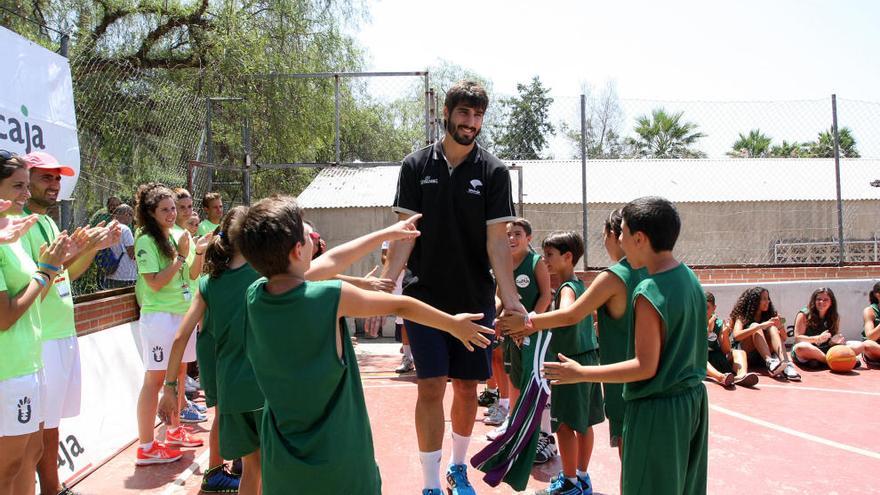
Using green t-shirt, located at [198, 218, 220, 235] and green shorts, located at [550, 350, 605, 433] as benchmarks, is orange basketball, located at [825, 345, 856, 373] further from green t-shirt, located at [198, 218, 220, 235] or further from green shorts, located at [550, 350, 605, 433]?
green t-shirt, located at [198, 218, 220, 235]

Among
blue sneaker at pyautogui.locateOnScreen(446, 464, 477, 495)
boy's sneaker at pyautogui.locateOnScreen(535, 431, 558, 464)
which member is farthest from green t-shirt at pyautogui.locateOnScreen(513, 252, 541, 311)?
blue sneaker at pyautogui.locateOnScreen(446, 464, 477, 495)

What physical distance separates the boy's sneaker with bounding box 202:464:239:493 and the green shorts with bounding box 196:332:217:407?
0.53 m

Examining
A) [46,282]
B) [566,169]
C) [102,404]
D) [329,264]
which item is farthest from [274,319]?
[566,169]

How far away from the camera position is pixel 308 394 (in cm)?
254

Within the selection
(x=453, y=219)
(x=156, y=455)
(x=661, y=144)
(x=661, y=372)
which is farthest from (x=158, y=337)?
(x=661, y=144)

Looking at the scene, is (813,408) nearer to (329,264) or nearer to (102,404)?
(329,264)

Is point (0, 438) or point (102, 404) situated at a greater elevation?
point (0, 438)

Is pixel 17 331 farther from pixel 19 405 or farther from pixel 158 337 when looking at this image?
pixel 158 337

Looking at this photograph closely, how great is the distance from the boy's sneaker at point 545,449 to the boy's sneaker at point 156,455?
2.80 meters

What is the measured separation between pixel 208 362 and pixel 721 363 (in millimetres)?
6631

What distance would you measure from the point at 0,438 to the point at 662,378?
10.5 ft

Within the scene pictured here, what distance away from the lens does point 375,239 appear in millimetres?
3133

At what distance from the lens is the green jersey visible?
99.3 inches

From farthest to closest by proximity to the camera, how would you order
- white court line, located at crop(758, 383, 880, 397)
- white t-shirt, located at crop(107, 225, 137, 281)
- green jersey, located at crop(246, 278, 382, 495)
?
white court line, located at crop(758, 383, 880, 397) < white t-shirt, located at crop(107, 225, 137, 281) < green jersey, located at crop(246, 278, 382, 495)
